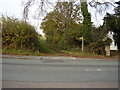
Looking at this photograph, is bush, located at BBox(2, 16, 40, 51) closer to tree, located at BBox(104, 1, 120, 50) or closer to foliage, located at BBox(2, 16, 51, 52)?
foliage, located at BBox(2, 16, 51, 52)

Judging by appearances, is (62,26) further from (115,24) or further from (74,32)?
(115,24)

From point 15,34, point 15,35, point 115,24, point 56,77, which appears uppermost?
point 115,24

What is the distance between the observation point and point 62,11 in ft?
75.8

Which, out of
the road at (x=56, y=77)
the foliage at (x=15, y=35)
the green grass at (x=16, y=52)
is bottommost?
the road at (x=56, y=77)

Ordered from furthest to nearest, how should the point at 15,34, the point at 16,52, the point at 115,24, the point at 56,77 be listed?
the point at 115,24 → the point at 15,34 → the point at 16,52 → the point at 56,77

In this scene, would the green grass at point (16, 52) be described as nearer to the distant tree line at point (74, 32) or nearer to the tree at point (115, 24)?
the distant tree line at point (74, 32)

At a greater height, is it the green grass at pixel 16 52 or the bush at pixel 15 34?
the bush at pixel 15 34

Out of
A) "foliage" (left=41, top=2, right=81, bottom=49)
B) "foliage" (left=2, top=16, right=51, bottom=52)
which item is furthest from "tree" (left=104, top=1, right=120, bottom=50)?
"foliage" (left=2, top=16, right=51, bottom=52)

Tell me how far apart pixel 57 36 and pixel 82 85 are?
19.9 metres

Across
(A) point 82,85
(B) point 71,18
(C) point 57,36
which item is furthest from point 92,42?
(A) point 82,85

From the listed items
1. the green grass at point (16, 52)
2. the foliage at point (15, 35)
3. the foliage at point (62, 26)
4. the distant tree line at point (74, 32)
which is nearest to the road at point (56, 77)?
the green grass at point (16, 52)

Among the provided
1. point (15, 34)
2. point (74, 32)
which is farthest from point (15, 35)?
point (74, 32)

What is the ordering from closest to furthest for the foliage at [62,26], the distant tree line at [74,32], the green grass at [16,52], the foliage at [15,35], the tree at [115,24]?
the green grass at [16,52], the foliage at [15,35], the distant tree line at [74,32], the foliage at [62,26], the tree at [115,24]

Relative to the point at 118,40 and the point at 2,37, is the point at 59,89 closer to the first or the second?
the point at 2,37
